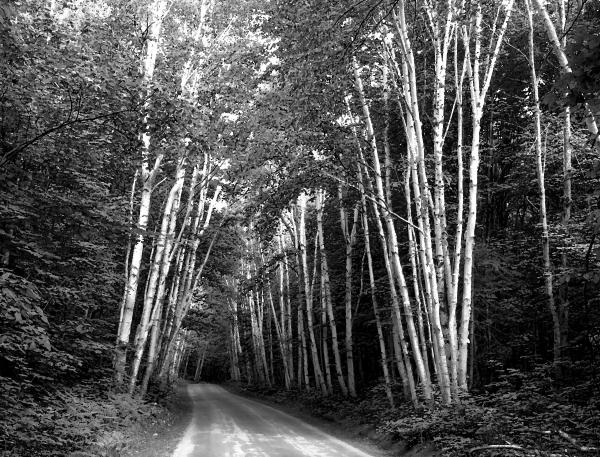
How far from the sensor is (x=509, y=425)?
21.7ft

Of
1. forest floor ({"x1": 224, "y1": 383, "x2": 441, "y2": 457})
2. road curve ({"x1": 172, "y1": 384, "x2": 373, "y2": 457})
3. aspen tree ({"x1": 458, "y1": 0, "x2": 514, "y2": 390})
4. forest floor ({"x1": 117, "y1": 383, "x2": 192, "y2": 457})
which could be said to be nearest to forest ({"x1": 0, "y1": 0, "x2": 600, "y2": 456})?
aspen tree ({"x1": 458, "y1": 0, "x2": 514, "y2": 390})

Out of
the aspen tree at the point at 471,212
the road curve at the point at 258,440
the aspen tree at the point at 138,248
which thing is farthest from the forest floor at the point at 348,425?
the aspen tree at the point at 138,248

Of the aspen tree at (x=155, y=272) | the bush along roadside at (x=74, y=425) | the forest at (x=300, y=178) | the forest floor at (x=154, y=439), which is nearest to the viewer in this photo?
the bush along roadside at (x=74, y=425)

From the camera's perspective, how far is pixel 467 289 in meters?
8.24

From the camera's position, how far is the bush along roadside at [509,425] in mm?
5819

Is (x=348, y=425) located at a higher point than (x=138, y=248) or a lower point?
lower

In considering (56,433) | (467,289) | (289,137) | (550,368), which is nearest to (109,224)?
(56,433)

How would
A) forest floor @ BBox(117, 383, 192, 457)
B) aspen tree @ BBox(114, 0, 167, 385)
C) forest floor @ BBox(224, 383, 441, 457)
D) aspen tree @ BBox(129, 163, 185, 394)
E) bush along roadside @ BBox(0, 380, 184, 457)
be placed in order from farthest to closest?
aspen tree @ BBox(129, 163, 185, 394) → aspen tree @ BBox(114, 0, 167, 385) → forest floor @ BBox(224, 383, 441, 457) → forest floor @ BBox(117, 383, 192, 457) → bush along roadside @ BBox(0, 380, 184, 457)

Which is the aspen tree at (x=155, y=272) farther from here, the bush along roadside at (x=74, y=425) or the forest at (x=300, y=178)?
the bush along roadside at (x=74, y=425)

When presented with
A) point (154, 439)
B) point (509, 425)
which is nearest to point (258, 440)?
point (154, 439)

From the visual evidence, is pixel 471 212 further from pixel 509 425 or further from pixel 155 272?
pixel 155 272

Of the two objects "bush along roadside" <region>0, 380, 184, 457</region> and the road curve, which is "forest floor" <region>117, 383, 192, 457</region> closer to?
"bush along roadside" <region>0, 380, 184, 457</region>

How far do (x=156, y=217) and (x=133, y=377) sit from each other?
7869 millimetres

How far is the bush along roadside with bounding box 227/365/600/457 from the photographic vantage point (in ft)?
19.1
